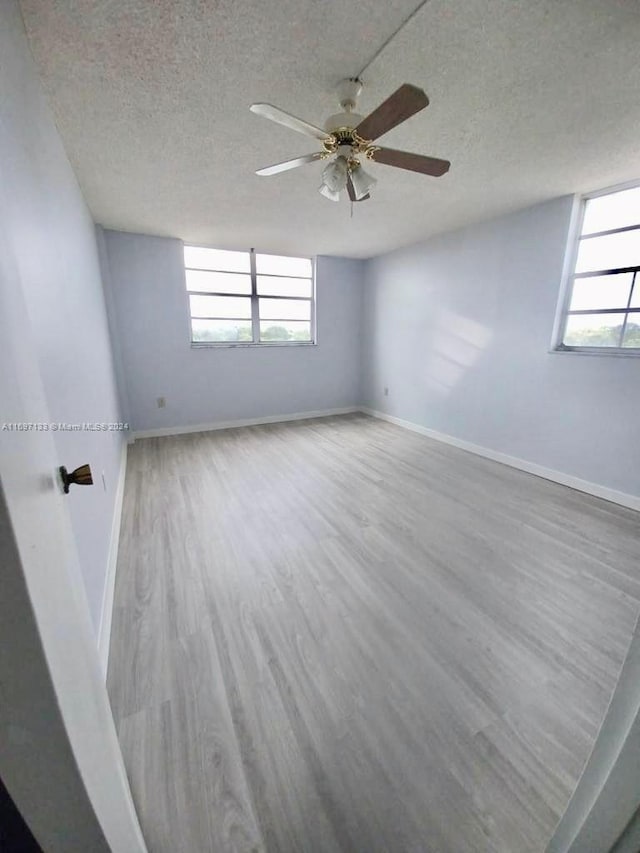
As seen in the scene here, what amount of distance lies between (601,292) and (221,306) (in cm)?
406

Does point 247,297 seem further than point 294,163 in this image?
Yes

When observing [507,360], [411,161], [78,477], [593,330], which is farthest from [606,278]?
[78,477]

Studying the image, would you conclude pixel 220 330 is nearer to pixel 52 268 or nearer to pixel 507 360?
pixel 52 268

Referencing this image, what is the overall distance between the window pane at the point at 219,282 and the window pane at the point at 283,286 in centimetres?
20

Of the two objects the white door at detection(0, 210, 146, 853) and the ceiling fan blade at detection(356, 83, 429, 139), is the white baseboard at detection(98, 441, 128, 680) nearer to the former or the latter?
the white door at detection(0, 210, 146, 853)

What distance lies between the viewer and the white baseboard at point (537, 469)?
271cm

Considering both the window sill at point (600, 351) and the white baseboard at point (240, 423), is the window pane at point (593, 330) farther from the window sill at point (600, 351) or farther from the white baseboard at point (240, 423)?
the white baseboard at point (240, 423)

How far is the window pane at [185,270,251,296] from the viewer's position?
4305mm

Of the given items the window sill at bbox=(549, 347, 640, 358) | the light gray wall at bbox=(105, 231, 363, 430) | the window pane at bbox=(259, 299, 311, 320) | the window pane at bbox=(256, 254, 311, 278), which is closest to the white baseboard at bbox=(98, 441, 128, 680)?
the light gray wall at bbox=(105, 231, 363, 430)

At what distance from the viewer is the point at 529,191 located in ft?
9.01

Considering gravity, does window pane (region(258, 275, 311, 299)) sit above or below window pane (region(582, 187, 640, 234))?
below

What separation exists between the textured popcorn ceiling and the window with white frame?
0.82 ft

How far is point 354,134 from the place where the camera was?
5.41 ft

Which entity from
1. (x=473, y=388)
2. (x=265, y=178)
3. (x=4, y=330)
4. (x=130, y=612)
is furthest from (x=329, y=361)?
(x=4, y=330)
